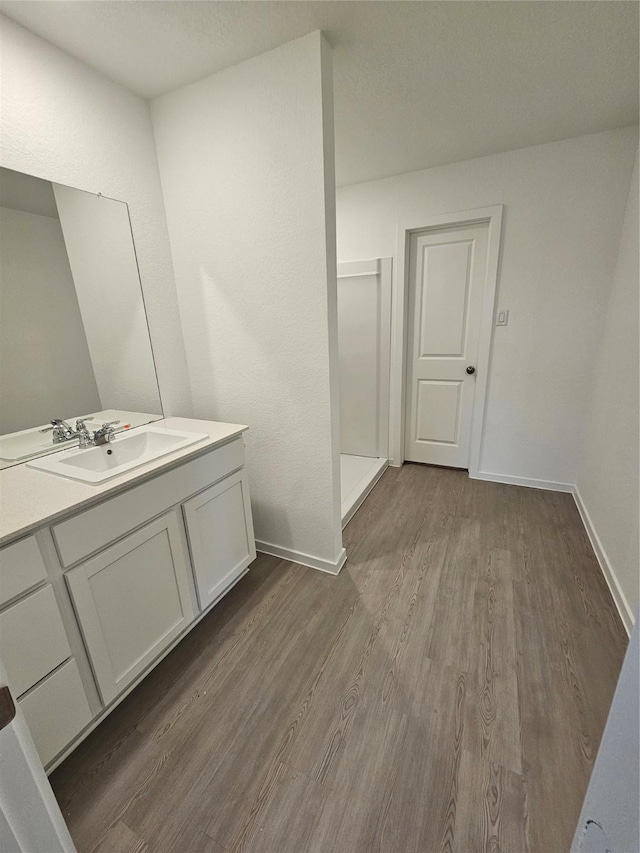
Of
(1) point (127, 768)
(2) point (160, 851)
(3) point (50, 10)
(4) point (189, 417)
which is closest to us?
(2) point (160, 851)

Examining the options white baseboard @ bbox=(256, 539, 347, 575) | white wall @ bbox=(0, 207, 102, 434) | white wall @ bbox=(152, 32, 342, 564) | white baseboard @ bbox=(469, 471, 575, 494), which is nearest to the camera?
white wall @ bbox=(0, 207, 102, 434)

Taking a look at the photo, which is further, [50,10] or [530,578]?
[530,578]

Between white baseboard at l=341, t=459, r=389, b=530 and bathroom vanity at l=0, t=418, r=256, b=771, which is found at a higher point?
bathroom vanity at l=0, t=418, r=256, b=771

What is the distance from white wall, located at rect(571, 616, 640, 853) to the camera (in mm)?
527

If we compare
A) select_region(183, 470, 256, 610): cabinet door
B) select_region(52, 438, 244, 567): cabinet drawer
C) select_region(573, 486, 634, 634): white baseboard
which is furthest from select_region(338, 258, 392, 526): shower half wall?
select_region(573, 486, 634, 634): white baseboard

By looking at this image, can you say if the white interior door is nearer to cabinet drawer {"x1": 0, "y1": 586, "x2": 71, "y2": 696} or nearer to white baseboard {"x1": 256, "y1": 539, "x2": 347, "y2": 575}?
white baseboard {"x1": 256, "y1": 539, "x2": 347, "y2": 575}

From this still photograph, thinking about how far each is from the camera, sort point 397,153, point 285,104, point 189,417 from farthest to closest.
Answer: point 397,153 < point 189,417 < point 285,104

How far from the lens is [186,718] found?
127 cm

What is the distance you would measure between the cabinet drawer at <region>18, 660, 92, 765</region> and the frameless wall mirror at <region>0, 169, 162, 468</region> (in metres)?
0.83

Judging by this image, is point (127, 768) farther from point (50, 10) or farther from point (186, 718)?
point (50, 10)

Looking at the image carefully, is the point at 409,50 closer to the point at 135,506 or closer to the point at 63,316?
the point at 63,316

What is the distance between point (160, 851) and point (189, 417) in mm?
Answer: 1763

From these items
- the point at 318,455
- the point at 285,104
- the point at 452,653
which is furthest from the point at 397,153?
the point at 452,653

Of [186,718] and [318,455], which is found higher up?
[318,455]
